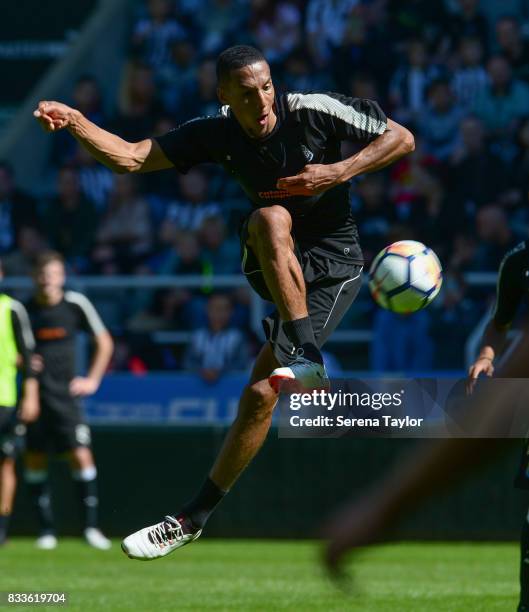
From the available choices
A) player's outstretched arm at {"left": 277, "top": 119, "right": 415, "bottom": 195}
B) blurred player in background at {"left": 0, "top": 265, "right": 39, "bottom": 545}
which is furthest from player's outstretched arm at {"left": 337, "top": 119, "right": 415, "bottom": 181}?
blurred player in background at {"left": 0, "top": 265, "right": 39, "bottom": 545}

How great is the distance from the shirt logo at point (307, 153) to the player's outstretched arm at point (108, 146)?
27.8 inches

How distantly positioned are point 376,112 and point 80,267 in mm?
8841

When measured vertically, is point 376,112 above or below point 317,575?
above

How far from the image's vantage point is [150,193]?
15859 millimetres

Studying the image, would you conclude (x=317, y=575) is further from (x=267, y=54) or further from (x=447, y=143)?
(x=267, y=54)

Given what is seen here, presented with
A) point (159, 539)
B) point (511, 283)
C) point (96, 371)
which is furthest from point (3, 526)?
point (511, 283)

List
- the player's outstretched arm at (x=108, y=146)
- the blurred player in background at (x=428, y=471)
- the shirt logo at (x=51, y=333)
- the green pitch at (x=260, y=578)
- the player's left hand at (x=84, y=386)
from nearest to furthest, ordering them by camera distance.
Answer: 1. the blurred player in background at (x=428, y=471)
2. the player's outstretched arm at (x=108, y=146)
3. the green pitch at (x=260, y=578)
4. the player's left hand at (x=84, y=386)
5. the shirt logo at (x=51, y=333)

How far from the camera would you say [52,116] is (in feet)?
22.0

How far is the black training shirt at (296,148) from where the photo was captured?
7062 mm

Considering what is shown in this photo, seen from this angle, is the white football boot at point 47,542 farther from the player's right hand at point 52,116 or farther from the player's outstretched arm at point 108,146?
the player's right hand at point 52,116

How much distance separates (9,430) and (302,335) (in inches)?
245

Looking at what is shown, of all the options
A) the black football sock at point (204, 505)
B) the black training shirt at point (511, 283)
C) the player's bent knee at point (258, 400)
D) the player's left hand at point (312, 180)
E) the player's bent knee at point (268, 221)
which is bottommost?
the black football sock at point (204, 505)

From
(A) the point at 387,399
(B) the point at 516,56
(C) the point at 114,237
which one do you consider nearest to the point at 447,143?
(B) the point at 516,56

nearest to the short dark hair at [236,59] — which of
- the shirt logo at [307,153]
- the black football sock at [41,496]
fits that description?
the shirt logo at [307,153]
